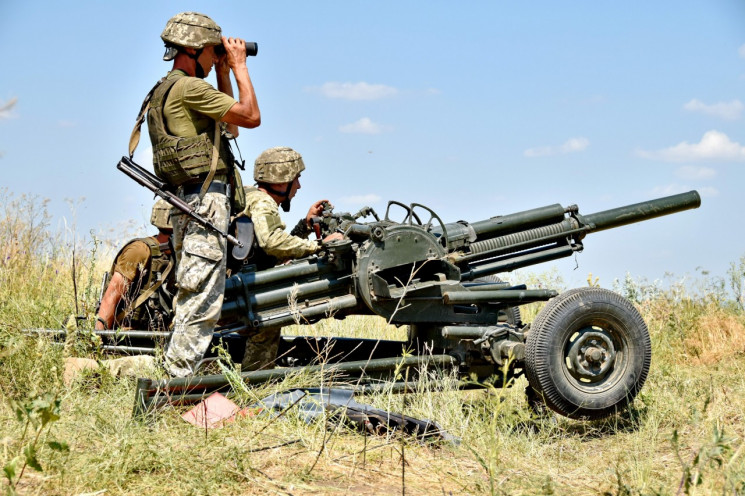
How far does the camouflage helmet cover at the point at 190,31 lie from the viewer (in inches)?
236

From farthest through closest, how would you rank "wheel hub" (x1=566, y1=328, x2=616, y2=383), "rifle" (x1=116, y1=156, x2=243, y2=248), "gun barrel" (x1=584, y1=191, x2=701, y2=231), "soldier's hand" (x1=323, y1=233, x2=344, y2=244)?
"gun barrel" (x1=584, y1=191, x2=701, y2=231), "soldier's hand" (x1=323, y1=233, x2=344, y2=244), "wheel hub" (x1=566, y1=328, x2=616, y2=383), "rifle" (x1=116, y1=156, x2=243, y2=248)

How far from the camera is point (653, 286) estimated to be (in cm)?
1095

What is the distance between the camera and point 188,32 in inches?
236

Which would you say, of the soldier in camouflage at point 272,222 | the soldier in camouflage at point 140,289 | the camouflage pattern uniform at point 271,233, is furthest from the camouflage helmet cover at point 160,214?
the camouflage pattern uniform at point 271,233

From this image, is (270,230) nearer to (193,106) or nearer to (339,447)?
(193,106)

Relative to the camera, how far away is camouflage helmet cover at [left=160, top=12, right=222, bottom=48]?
5992 mm

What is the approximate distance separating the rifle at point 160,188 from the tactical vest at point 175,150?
2.6 inches

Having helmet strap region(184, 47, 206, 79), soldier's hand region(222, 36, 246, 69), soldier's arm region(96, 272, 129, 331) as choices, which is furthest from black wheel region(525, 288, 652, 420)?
soldier's arm region(96, 272, 129, 331)

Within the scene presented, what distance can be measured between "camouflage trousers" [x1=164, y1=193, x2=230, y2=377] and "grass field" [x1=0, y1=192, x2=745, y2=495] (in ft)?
1.36

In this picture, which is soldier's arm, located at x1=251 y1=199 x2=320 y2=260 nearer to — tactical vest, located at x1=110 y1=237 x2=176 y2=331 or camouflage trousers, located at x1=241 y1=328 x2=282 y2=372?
camouflage trousers, located at x1=241 y1=328 x2=282 y2=372

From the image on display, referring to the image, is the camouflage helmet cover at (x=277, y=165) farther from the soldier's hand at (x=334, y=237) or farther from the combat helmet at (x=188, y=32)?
the combat helmet at (x=188, y=32)

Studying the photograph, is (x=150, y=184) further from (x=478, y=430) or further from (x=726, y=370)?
(x=726, y=370)

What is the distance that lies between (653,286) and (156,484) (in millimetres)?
8306

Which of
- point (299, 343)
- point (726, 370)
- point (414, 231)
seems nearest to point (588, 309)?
point (414, 231)
